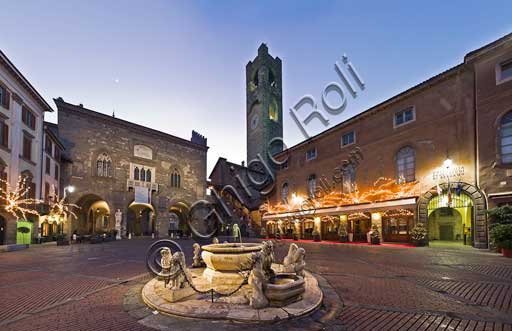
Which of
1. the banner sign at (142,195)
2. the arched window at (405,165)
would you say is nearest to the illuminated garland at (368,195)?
the arched window at (405,165)

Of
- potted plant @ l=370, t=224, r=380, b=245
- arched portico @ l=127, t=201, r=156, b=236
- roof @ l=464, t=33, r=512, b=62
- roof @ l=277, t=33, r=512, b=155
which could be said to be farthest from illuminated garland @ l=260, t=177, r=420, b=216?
arched portico @ l=127, t=201, r=156, b=236

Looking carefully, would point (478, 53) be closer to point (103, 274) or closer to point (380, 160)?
point (380, 160)

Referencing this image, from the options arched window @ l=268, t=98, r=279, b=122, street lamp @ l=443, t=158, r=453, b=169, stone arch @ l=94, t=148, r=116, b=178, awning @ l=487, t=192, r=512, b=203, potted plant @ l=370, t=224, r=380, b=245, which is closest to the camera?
awning @ l=487, t=192, r=512, b=203

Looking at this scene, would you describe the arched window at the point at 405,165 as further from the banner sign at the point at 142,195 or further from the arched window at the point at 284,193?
the banner sign at the point at 142,195

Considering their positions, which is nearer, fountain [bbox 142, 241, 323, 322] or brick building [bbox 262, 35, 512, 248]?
fountain [bbox 142, 241, 323, 322]

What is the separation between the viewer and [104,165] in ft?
107

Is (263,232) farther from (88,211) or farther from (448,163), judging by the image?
(448,163)

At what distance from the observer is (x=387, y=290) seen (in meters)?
7.07

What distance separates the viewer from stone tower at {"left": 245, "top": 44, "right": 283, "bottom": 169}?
48.2 m

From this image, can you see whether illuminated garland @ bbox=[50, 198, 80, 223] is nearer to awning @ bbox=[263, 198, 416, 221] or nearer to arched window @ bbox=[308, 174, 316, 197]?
awning @ bbox=[263, 198, 416, 221]

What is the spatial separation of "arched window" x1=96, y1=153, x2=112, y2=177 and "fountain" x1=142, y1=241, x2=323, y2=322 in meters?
28.9

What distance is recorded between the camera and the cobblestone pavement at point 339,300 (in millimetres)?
4840

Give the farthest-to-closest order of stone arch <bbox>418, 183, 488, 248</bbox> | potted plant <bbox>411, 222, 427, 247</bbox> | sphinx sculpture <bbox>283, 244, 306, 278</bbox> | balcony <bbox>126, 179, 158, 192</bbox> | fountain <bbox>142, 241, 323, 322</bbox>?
balcony <bbox>126, 179, 158, 192</bbox> < potted plant <bbox>411, 222, 427, 247</bbox> < stone arch <bbox>418, 183, 488, 248</bbox> < sphinx sculpture <bbox>283, 244, 306, 278</bbox> < fountain <bbox>142, 241, 323, 322</bbox>

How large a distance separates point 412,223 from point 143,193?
96.2 ft
